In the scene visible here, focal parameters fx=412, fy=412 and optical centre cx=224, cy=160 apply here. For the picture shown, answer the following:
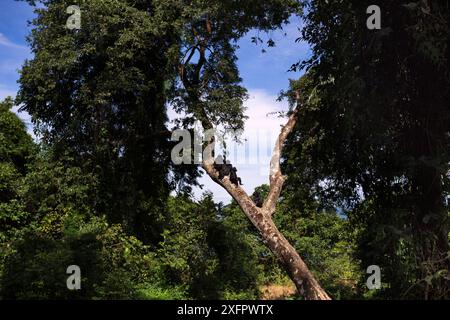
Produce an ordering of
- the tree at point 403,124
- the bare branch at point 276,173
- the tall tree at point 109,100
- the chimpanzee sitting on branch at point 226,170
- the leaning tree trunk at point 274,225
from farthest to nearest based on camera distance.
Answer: the tall tree at point 109,100
the chimpanzee sitting on branch at point 226,170
the bare branch at point 276,173
the leaning tree trunk at point 274,225
the tree at point 403,124

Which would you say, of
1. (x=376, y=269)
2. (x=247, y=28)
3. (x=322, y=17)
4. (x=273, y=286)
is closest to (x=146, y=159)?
(x=247, y=28)

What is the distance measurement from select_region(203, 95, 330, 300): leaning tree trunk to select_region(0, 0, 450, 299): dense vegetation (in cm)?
103

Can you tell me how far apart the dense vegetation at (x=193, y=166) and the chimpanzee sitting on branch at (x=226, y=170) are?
168cm

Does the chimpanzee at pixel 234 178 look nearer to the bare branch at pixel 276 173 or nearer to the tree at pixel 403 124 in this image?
the bare branch at pixel 276 173

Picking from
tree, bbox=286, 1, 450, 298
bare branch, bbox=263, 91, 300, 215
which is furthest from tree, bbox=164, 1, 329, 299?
tree, bbox=286, 1, 450, 298

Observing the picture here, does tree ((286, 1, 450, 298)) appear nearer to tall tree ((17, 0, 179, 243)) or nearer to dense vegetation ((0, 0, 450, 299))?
dense vegetation ((0, 0, 450, 299))

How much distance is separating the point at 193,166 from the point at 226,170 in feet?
15.1

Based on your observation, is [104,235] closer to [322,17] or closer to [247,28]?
[247,28]

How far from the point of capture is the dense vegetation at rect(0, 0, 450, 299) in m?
7.20

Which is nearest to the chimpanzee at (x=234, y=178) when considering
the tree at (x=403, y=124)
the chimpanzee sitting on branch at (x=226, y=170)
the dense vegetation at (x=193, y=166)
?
the chimpanzee sitting on branch at (x=226, y=170)

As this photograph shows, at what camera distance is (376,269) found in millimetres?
7570

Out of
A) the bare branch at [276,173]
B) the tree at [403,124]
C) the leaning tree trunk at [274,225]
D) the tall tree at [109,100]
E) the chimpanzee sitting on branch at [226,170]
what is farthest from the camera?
the tall tree at [109,100]

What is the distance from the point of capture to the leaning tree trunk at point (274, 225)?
30.0 ft

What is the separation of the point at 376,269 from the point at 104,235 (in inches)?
341
